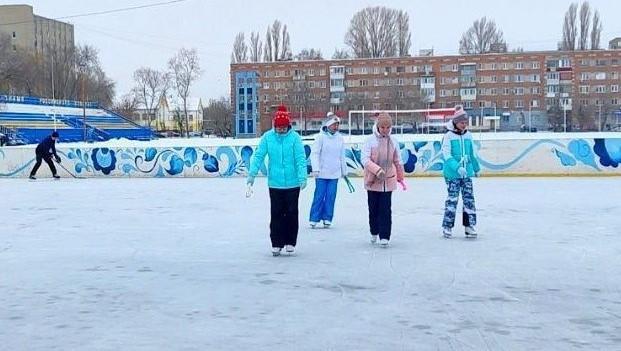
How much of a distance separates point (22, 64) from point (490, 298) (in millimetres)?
78574

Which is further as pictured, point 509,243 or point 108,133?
point 108,133

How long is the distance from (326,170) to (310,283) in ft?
12.7

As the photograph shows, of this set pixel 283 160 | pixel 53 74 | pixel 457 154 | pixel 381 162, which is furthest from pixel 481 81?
pixel 283 160

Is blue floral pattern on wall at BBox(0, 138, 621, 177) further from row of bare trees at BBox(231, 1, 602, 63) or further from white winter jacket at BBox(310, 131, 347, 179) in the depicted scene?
row of bare trees at BBox(231, 1, 602, 63)

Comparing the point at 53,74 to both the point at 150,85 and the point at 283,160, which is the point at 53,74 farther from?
the point at 283,160

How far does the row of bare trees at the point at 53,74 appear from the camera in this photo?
245 ft

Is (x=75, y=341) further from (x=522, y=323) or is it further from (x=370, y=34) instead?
(x=370, y=34)

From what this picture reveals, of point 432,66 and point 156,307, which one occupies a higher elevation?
point 432,66

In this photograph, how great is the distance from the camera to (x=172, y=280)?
20.3 feet

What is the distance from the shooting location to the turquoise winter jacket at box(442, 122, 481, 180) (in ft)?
27.7

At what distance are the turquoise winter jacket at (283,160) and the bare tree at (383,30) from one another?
240 feet

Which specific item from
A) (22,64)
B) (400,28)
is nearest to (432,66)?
(400,28)

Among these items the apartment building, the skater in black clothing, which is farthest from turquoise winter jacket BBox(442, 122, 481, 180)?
the apartment building

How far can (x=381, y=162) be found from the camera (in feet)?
26.6
